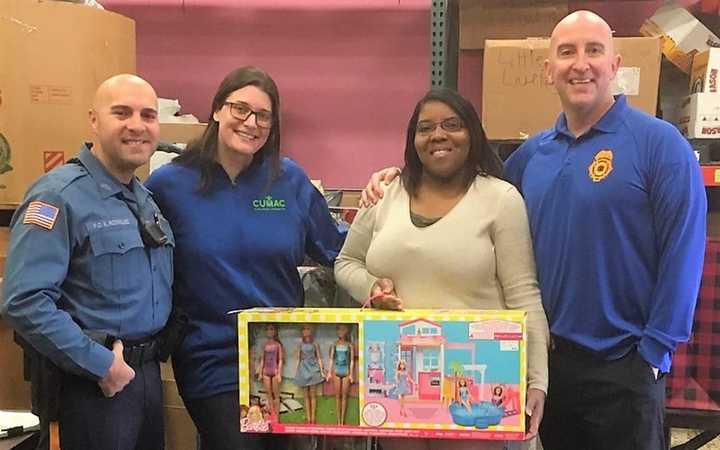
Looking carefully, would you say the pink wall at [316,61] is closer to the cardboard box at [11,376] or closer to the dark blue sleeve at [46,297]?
the cardboard box at [11,376]

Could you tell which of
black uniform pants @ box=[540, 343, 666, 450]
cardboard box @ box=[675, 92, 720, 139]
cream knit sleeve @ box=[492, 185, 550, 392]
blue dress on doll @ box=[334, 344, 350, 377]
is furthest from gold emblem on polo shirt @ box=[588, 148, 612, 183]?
cardboard box @ box=[675, 92, 720, 139]

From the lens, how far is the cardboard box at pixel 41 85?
8.22 ft

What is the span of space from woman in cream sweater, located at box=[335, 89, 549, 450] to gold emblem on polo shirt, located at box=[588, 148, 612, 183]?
0.65ft

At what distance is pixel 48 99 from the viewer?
100 inches

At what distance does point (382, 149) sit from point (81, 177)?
6.51 feet

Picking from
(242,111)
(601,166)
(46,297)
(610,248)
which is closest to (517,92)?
(601,166)

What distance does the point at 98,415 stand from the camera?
166 centimetres

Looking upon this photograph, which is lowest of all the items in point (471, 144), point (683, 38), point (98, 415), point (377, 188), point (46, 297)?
point (98, 415)

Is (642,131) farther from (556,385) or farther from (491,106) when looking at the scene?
(491,106)

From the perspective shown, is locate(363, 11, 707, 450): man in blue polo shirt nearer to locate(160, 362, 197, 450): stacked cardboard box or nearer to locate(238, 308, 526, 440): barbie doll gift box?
locate(238, 308, 526, 440): barbie doll gift box

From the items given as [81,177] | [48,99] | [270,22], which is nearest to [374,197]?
[81,177]

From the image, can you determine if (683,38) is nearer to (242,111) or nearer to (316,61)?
(316,61)

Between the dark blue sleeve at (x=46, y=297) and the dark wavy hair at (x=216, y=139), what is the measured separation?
44 cm

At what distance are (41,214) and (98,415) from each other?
0.48 m
